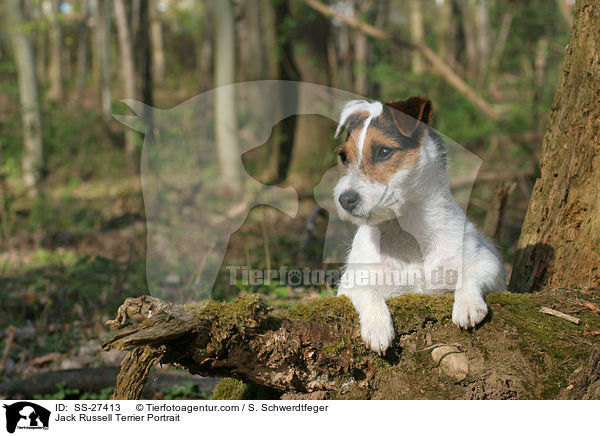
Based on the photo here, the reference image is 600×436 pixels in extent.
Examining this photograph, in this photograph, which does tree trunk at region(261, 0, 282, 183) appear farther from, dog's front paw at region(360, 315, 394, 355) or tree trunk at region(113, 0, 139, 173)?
dog's front paw at region(360, 315, 394, 355)

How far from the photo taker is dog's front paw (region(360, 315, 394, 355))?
3066 millimetres

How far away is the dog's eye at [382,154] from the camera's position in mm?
3492

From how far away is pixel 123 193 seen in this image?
1405 cm

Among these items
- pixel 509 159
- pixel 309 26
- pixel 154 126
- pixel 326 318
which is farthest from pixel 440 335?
pixel 309 26

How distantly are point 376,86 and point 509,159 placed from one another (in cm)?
476

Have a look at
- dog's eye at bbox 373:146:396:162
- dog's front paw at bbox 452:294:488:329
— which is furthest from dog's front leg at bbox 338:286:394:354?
dog's eye at bbox 373:146:396:162

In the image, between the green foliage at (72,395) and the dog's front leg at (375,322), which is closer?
the dog's front leg at (375,322)

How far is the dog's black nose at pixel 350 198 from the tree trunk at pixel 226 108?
8.18 metres

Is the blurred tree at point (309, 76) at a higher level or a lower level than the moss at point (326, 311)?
higher

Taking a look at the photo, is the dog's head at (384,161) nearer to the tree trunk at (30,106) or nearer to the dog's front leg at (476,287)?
the dog's front leg at (476,287)
